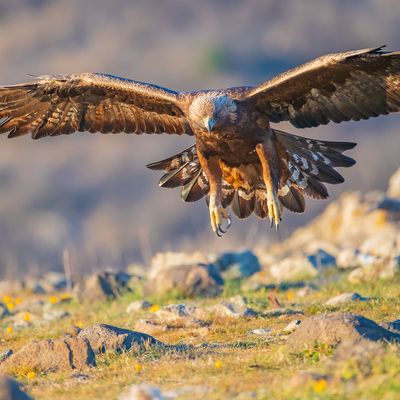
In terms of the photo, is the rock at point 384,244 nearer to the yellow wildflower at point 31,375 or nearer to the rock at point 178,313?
the rock at point 178,313

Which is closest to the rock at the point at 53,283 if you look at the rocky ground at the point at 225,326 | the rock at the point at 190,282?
the rocky ground at the point at 225,326

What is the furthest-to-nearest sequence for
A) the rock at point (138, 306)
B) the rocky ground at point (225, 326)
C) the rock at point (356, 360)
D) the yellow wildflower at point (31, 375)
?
the rock at point (138, 306)
the yellow wildflower at point (31, 375)
the rocky ground at point (225, 326)
the rock at point (356, 360)

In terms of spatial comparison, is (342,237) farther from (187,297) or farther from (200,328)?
(200,328)

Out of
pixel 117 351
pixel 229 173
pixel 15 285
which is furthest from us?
pixel 15 285

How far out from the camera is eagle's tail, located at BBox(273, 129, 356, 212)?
11.4 metres

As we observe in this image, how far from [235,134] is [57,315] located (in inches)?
136

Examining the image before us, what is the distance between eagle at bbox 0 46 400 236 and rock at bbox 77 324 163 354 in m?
2.56

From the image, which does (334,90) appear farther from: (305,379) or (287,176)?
(305,379)

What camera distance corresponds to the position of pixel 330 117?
10953 mm

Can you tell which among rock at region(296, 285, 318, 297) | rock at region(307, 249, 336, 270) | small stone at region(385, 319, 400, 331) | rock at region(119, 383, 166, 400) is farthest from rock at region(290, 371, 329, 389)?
rock at region(307, 249, 336, 270)

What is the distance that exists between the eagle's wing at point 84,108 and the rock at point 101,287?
2640 mm

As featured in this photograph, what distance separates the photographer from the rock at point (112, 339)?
27.9 feet

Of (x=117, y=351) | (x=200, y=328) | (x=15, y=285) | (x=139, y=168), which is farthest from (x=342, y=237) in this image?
(x=139, y=168)

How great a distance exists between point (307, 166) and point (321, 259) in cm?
325
